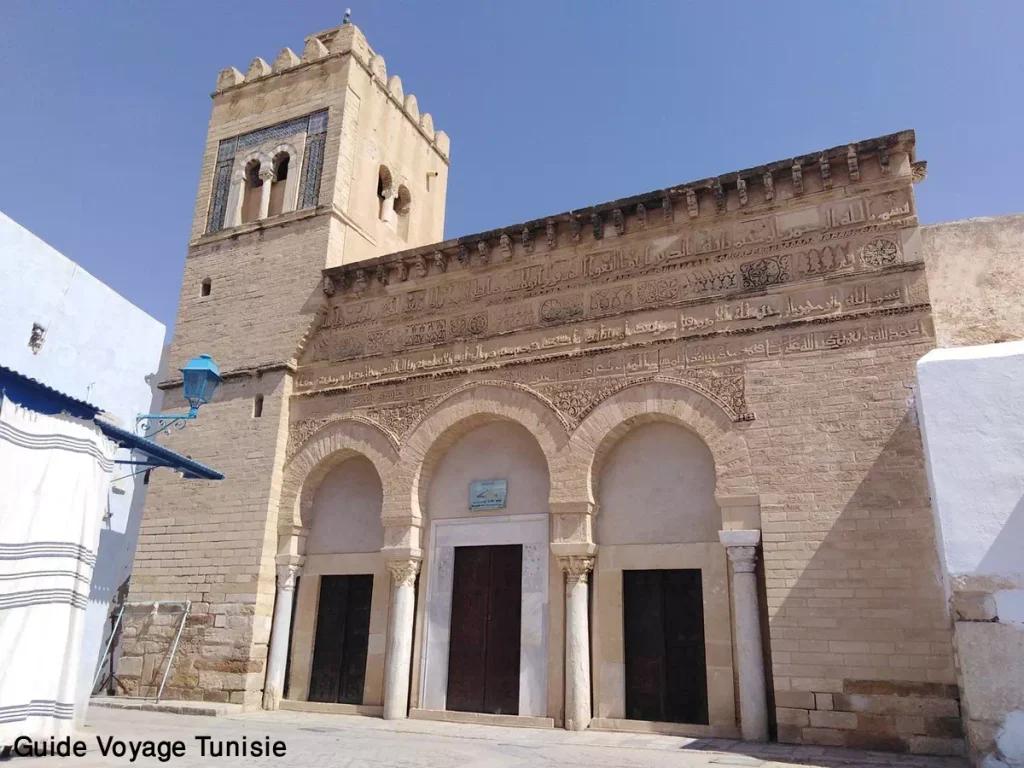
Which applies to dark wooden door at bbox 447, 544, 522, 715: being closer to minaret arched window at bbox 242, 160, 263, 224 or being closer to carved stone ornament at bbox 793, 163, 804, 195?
carved stone ornament at bbox 793, 163, 804, 195

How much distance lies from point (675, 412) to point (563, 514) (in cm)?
156

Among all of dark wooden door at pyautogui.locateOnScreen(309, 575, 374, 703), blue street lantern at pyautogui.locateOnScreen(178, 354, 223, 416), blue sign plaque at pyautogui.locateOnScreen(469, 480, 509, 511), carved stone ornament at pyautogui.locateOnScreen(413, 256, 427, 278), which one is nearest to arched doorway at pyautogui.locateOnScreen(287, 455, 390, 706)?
dark wooden door at pyautogui.locateOnScreen(309, 575, 374, 703)

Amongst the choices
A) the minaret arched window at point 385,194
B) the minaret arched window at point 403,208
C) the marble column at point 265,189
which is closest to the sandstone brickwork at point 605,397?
the marble column at point 265,189

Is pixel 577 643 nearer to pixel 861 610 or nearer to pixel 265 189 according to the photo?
pixel 861 610

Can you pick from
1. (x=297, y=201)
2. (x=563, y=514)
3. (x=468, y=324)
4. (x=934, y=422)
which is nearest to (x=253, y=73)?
(x=297, y=201)

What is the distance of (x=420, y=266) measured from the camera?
393 inches

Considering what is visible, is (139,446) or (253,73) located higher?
(253,73)

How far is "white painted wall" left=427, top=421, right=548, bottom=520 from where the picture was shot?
8797mm

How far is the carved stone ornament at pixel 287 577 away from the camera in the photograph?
952 cm

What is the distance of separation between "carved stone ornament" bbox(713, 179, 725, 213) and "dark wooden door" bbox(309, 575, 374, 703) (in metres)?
5.83

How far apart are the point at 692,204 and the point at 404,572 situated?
5.15 metres

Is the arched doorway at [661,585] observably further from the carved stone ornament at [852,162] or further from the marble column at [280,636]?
the marble column at [280,636]

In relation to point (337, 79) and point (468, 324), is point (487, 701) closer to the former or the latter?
point (468, 324)

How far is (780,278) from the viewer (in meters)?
7.98
